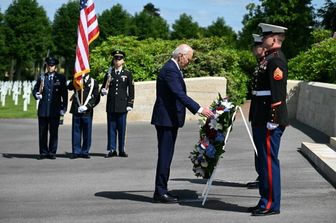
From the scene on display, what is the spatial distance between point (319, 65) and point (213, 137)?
11.1 meters

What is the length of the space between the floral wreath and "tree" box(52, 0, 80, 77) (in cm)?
5537

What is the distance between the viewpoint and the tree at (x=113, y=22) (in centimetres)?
6222

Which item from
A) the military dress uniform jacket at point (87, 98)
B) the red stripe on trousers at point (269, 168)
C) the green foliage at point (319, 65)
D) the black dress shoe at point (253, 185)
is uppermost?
the green foliage at point (319, 65)

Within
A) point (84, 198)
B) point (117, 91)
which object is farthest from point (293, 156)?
point (84, 198)

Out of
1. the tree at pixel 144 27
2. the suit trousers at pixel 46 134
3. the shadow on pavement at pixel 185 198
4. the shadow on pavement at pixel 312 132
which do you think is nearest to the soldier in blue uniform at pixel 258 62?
the shadow on pavement at pixel 185 198

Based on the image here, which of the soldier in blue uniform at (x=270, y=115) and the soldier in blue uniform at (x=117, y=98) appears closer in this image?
the soldier in blue uniform at (x=270, y=115)

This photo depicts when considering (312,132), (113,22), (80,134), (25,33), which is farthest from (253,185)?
(113,22)

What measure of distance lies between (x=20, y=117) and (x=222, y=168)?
1324 centimetres

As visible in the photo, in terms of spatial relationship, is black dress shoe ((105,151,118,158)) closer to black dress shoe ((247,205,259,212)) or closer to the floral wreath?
the floral wreath

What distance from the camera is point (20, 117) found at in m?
21.7

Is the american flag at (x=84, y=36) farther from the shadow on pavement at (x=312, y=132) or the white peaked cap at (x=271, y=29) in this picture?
the white peaked cap at (x=271, y=29)

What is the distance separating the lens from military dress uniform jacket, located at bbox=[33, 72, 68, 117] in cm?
1129

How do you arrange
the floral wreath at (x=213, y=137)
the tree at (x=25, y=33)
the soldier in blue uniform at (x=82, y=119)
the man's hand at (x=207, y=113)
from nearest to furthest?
the man's hand at (x=207, y=113) < the floral wreath at (x=213, y=137) < the soldier in blue uniform at (x=82, y=119) < the tree at (x=25, y=33)

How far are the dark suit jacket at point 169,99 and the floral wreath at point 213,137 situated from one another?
0.32 m
